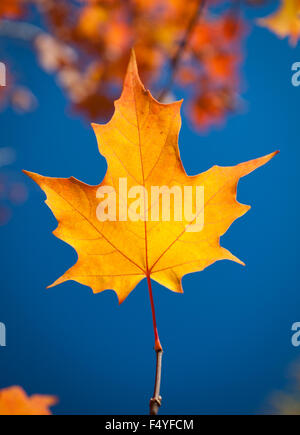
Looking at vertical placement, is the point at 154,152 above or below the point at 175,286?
above

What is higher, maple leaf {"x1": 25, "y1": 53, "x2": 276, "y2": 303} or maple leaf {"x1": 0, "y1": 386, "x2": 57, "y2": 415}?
maple leaf {"x1": 25, "y1": 53, "x2": 276, "y2": 303}

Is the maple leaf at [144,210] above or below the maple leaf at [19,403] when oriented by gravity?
above
